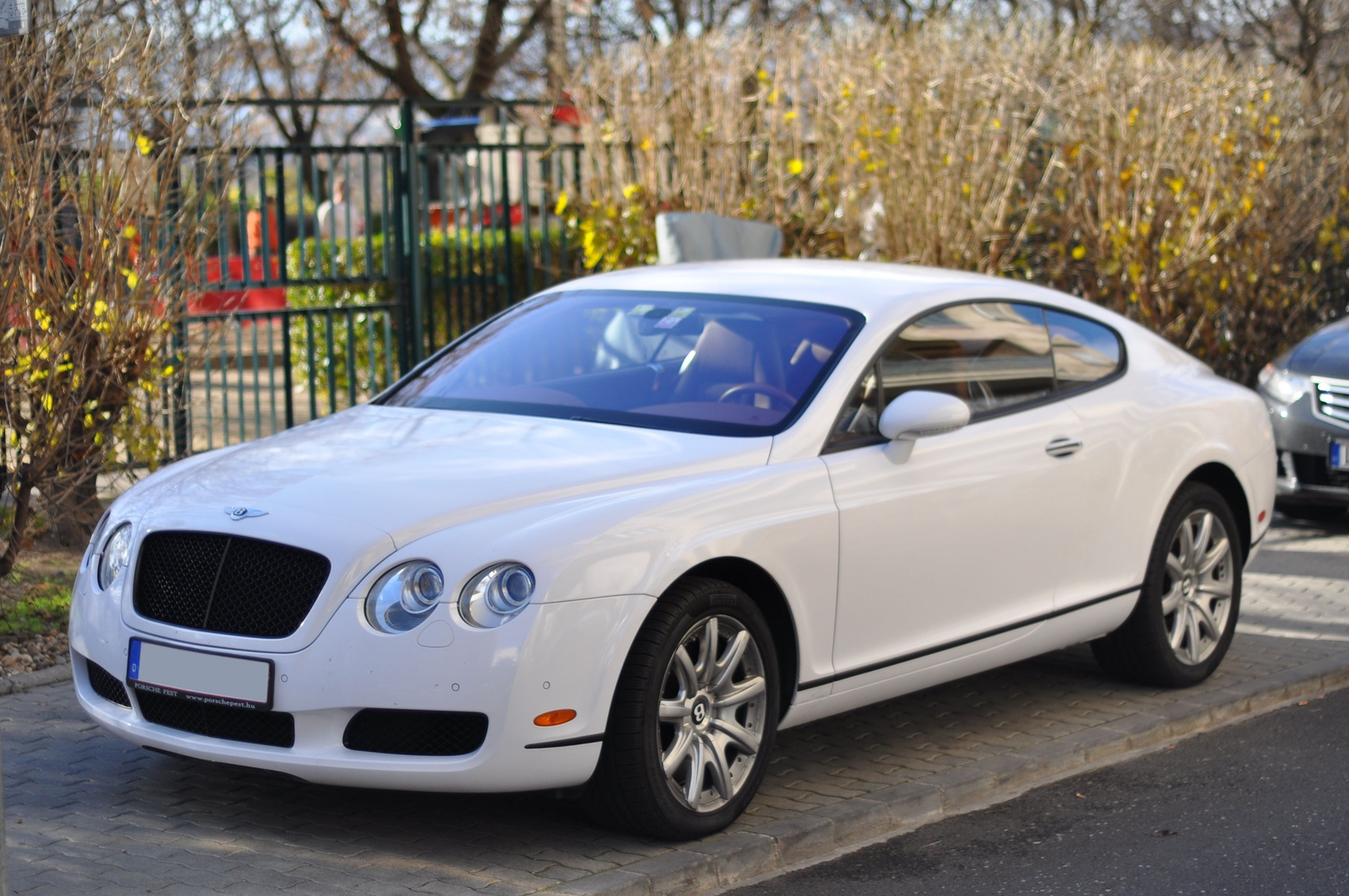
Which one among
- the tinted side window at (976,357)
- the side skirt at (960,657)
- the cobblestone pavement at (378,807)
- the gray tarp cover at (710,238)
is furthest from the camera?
the gray tarp cover at (710,238)

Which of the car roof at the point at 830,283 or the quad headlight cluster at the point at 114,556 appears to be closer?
the quad headlight cluster at the point at 114,556

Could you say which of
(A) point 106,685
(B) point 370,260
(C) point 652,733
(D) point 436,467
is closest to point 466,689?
(C) point 652,733

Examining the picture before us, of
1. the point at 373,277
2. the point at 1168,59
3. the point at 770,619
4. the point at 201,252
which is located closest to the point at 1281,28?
the point at 1168,59

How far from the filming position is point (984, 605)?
5309 millimetres

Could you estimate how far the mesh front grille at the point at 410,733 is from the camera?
415cm

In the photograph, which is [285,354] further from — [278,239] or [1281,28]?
[1281,28]

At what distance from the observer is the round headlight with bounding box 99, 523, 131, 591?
15.2 feet

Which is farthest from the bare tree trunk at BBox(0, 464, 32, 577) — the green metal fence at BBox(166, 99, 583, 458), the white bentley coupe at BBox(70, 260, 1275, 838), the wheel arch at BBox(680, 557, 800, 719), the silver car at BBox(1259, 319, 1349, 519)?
the silver car at BBox(1259, 319, 1349, 519)

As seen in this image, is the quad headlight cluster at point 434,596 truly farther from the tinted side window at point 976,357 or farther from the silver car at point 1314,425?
the silver car at point 1314,425

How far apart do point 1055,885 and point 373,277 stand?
7239 mm

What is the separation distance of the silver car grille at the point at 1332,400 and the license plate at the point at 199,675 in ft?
23.4

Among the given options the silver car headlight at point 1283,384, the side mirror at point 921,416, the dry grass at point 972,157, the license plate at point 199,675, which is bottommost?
the license plate at point 199,675

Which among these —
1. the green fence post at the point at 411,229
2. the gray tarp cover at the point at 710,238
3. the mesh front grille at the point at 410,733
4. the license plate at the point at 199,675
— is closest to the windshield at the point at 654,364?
the mesh front grille at the point at 410,733

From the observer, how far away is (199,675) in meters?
4.30
